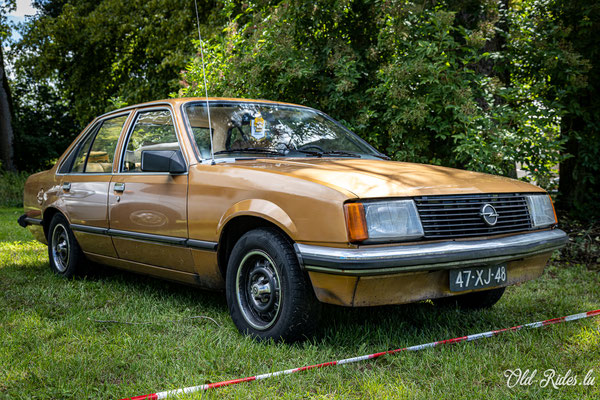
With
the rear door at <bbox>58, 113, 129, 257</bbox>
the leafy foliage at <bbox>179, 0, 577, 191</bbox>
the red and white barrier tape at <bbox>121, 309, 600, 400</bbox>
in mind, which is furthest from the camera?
the leafy foliage at <bbox>179, 0, 577, 191</bbox>

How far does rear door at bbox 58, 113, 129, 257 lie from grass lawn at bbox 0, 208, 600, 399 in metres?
0.48

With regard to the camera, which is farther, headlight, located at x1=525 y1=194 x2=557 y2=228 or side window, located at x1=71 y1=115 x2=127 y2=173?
side window, located at x1=71 y1=115 x2=127 y2=173

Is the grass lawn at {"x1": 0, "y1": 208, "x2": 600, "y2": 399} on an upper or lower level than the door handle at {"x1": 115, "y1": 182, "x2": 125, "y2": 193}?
lower

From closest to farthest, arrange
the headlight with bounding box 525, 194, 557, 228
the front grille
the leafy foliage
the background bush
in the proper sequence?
the front grille < the headlight with bounding box 525, 194, 557, 228 < the leafy foliage < the background bush

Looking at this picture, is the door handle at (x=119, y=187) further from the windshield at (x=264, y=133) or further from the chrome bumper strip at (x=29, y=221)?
the chrome bumper strip at (x=29, y=221)

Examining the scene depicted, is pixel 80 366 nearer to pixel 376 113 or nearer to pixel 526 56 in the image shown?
pixel 376 113

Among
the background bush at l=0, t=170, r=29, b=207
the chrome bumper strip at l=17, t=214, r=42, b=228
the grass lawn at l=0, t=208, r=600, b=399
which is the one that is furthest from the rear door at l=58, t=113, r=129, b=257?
the background bush at l=0, t=170, r=29, b=207

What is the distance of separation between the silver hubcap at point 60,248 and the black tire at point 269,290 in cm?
258

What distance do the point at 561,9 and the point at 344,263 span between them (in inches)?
244

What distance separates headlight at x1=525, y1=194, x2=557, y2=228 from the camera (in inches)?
142

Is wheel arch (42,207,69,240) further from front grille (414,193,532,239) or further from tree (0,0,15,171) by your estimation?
tree (0,0,15,171)

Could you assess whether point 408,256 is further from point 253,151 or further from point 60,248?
point 60,248

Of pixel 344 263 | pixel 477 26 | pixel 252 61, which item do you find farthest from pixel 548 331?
pixel 252 61

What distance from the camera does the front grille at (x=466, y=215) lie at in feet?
9.91
